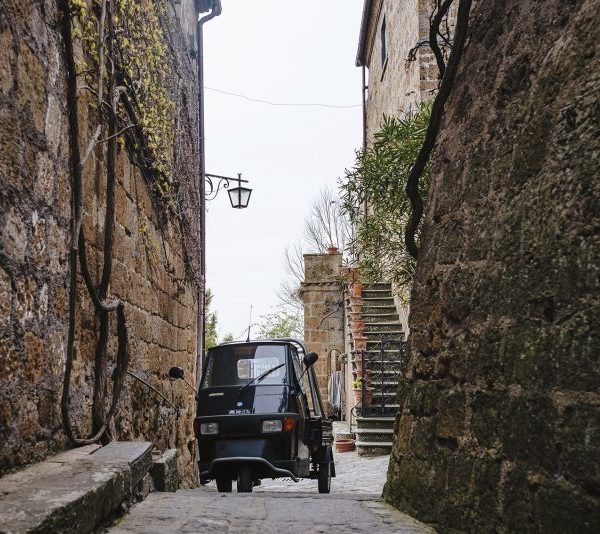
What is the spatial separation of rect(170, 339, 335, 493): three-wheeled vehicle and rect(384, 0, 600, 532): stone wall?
286cm

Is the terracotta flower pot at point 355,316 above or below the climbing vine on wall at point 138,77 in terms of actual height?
below

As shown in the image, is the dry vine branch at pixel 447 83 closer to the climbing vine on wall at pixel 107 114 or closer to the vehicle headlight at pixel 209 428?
the climbing vine on wall at pixel 107 114

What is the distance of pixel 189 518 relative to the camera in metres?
3.37

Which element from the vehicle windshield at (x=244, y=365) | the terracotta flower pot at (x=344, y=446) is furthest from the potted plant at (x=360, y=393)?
the vehicle windshield at (x=244, y=365)

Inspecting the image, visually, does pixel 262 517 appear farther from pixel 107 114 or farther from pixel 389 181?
pixel 389 181

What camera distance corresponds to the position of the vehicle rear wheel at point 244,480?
21.8ft

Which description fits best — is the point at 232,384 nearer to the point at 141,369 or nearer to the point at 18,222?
the point at 141,369

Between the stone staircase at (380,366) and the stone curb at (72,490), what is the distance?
6030 mm

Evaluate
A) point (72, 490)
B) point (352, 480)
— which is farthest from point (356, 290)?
point (72, 490)

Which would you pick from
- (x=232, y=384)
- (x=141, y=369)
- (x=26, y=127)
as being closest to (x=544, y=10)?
(x=26, y=127)

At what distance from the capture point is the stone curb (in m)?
2.18

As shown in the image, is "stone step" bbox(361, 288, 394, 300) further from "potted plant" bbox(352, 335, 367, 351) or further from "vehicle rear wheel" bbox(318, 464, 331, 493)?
"vehicle rear wheel" bbox(318, 464, 331, 493)

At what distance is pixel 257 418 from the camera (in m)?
6.81

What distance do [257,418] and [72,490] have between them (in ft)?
14.1
